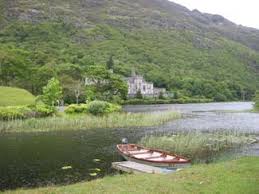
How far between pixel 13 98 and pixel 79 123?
95.6ft

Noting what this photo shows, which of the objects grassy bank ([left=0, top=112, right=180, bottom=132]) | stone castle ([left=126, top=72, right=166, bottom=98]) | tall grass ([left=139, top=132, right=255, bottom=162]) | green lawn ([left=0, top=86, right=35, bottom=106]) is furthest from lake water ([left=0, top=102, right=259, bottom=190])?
stone castle ([left=126, top=72, right=166, bottom=98])

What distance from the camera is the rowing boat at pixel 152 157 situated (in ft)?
106

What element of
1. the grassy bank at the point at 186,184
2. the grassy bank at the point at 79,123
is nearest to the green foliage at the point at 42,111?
the grassy bank at the point at 79,123

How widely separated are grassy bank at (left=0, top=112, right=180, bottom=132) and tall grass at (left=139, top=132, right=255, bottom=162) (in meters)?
16.1

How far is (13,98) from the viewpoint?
3391 inches

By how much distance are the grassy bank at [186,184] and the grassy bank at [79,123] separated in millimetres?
36106

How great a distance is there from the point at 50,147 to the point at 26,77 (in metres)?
78.4

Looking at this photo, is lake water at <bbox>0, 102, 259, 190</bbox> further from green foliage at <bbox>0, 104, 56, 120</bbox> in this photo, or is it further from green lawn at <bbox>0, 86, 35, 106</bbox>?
green lawn at <bbox>0, 86, 35, 106</bbox>

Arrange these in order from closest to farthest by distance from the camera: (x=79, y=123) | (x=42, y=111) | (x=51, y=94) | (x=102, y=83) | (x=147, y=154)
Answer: (x=147, y=154) < (x=79, y=123) < (x=42, y=111) < (x=51, y=94) < (x=102, y=83)

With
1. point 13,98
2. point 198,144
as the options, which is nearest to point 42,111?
point 13,98

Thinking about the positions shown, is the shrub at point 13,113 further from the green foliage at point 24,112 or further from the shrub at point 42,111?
the shrub at point 42,111

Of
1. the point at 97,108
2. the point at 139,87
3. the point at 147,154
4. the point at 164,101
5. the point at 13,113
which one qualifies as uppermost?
the point at 139,87

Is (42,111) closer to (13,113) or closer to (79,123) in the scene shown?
(13,113)

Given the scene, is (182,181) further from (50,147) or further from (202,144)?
(50,147)
